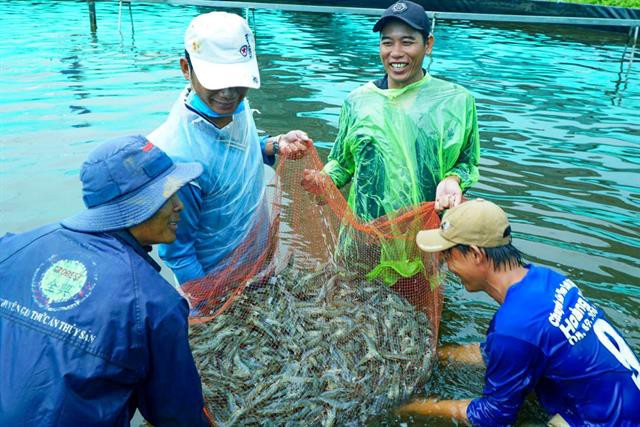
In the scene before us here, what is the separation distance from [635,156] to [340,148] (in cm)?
686

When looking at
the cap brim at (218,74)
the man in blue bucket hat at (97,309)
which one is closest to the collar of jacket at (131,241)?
the man in blue bucket hat at (97,309)

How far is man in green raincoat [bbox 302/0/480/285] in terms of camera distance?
13.2 feet

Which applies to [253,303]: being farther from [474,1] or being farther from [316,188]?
[474,1]

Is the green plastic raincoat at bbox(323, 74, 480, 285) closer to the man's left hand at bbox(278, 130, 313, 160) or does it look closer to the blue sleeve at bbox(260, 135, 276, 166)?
the man's left hand at bbox(278, 130, 313, 160)

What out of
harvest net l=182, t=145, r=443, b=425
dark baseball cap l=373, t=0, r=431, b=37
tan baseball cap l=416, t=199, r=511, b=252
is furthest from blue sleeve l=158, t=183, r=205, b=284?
dark baseball cap l=373, t=0, r=431, b=37

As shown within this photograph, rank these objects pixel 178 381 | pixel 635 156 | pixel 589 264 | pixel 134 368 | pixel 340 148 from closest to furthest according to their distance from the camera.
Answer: pixel 134 368
pixel 178 381
pixel 340 148
pixel 589 264
pixel 635 156

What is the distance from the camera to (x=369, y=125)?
4254 mm

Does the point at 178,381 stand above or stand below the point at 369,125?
below

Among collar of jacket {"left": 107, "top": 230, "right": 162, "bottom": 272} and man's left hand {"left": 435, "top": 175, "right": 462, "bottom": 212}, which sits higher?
collar of jacket {"left": 107, "top": 230, "right": 162, "bottom": 272}

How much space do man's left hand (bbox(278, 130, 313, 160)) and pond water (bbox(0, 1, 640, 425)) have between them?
2.06m

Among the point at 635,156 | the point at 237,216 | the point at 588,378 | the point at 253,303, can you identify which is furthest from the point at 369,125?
the point at 635,156

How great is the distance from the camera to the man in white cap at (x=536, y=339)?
119 inches

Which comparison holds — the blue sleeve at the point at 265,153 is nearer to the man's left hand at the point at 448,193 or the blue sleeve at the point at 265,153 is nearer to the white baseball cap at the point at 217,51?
the white baseball cap at the point at 217,51

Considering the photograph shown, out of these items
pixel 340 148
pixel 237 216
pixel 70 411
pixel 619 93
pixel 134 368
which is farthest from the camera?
pixel 619 93
